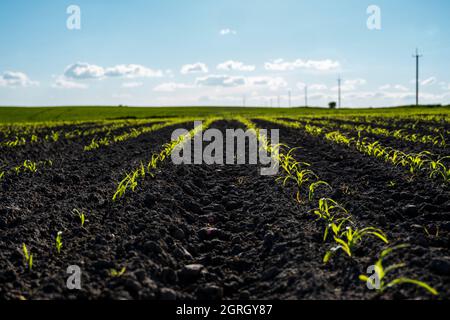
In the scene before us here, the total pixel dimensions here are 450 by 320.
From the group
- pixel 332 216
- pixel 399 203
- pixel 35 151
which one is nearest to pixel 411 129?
pixel 399 203

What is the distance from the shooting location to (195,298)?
2.72 meters

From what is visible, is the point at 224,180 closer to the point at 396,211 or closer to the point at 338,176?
the point at 338,176

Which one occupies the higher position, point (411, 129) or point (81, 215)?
point (411, 129)

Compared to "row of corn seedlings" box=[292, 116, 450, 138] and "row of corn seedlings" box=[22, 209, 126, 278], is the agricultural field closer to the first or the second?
"row of corn seedlings" box=[22, 209, 126, 278]

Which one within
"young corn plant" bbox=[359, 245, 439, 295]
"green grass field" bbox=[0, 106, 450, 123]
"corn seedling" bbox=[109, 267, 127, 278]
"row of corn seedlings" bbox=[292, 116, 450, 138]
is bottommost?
"corn seedling" bbox=[109, 267, 127, 278]

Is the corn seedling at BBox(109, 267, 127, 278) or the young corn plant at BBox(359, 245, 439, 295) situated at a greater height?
the young corn plant at BBox(359, 245, 439, 295)

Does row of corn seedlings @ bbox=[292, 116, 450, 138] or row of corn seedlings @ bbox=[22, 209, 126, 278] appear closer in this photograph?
row of corn seedlings @ bbox=[22, 209, 126, 278]

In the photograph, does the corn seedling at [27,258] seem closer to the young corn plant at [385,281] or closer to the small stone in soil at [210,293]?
the small stone in soil at [210,293]

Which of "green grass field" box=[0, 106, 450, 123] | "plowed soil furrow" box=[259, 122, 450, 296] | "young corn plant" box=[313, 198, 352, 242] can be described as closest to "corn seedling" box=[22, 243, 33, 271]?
"young corn plant" box=[313, 198, 352, 242]

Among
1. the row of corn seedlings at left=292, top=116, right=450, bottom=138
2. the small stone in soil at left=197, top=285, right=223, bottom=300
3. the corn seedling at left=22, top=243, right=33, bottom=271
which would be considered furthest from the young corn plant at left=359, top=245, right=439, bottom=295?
the row of corn seedlings at left=292, top=116, right=450, bottom=138

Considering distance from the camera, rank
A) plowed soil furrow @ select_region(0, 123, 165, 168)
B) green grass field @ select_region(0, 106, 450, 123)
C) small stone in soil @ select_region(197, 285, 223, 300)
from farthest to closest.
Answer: green grass field @ select_region(0, 106, 450, 123) < plowed soil furrow @ select_region(0, 123, 165, 168) < small stone in soil @ select_region(197, 285, 223, 300)

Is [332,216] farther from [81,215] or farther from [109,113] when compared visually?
[109,113]

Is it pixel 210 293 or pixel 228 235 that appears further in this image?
pixel 228 235

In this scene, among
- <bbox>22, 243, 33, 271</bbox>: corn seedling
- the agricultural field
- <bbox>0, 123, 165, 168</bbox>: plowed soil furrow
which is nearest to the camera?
the agricultural field
